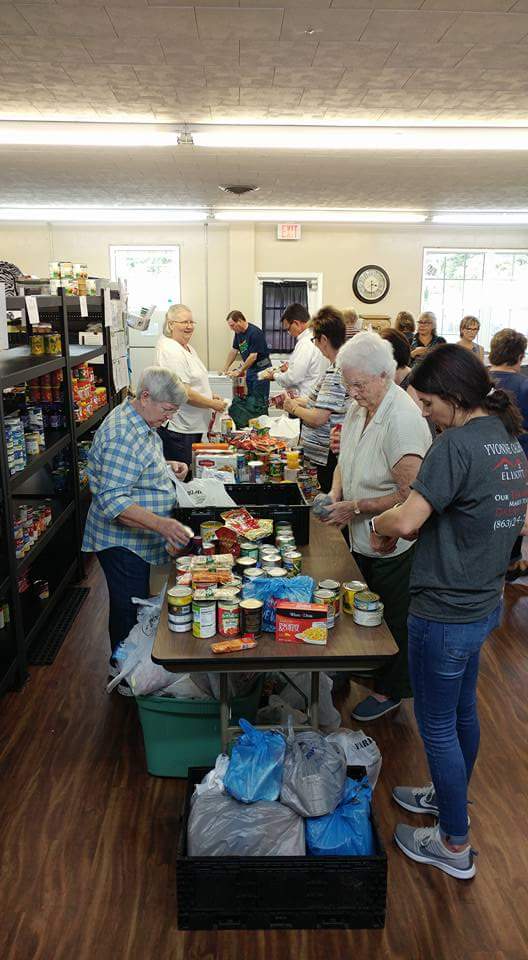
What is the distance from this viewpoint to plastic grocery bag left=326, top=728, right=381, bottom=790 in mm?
2559

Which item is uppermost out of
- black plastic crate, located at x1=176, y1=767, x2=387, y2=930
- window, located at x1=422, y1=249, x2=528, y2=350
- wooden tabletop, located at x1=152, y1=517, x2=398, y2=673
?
window, located at x1=422, y1=249, x2=528, y2=350

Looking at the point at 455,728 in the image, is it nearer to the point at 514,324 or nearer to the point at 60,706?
the point at 60,706

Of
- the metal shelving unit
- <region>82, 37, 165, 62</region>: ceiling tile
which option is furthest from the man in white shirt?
<region>82, 37, 165, 62</region>: ceiling tile

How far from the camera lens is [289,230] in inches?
420

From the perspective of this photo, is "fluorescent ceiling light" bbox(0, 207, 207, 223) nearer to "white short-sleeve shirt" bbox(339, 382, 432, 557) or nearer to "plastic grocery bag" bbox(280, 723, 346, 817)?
"white short-sleeve shirt" bbox(339, 382, 432, 557)

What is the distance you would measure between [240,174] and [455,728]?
20.1 ft

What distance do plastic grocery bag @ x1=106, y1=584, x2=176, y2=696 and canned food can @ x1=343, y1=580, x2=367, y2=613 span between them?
699 mm

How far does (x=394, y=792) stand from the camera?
8.79 feet

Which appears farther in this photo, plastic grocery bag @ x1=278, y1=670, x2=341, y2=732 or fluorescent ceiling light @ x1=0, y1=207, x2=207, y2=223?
fluorescent ceiling light @ x1=0, y1=207, x2=207, y2=223

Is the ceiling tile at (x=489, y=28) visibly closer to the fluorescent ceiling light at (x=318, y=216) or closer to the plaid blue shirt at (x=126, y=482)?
the plaid blue shirt at (x=126, y=482)

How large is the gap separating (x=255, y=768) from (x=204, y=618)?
0.50m

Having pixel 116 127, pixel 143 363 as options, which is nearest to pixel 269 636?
pixel 116 127

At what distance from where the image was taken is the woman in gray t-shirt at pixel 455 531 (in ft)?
6.31

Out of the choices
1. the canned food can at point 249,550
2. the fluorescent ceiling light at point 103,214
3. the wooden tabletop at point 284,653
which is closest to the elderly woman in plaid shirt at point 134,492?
the canned food can at point 249,550
